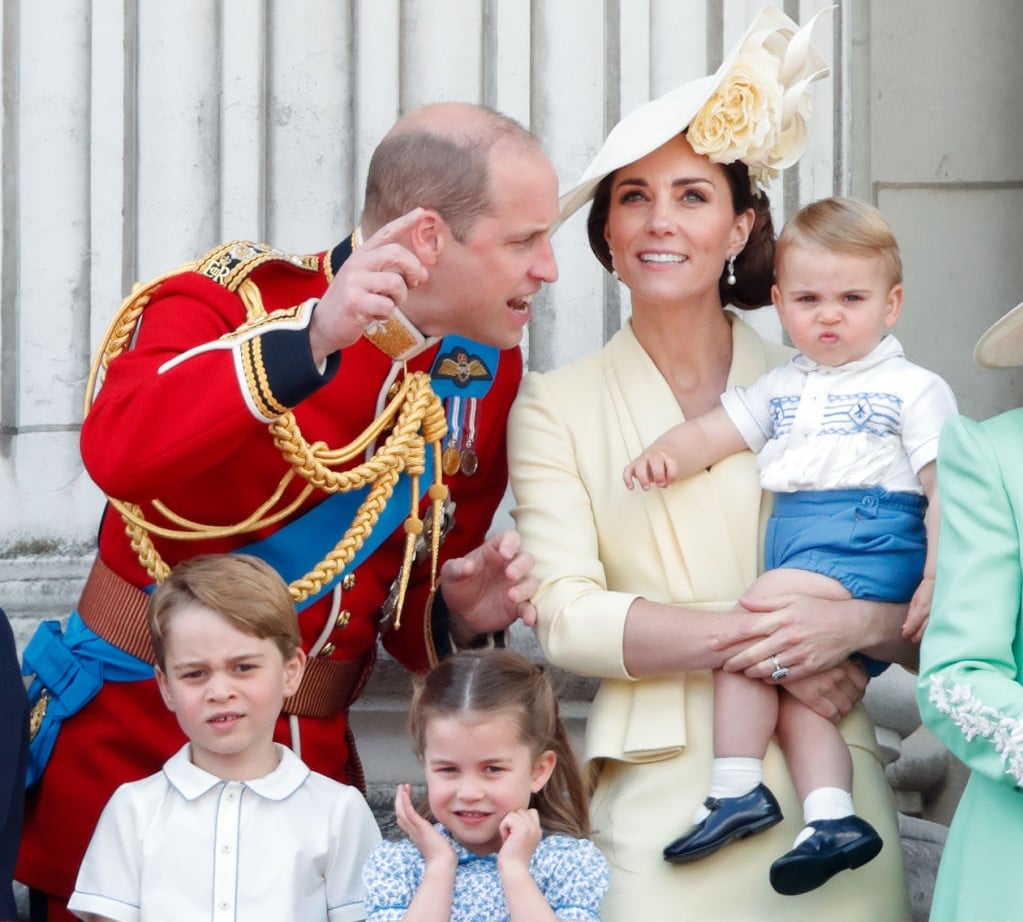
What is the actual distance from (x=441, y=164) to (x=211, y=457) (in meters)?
0.70

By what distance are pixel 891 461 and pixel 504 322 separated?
690 mm

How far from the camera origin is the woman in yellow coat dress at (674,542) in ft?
11.9

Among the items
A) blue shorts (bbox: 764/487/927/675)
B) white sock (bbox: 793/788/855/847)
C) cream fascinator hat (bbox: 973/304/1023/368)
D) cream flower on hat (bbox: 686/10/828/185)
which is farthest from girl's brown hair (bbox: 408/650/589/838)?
cream flower on hat (bbox: 686/10/828/185)

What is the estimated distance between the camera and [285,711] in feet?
12.7

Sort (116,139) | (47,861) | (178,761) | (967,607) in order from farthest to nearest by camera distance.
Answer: (116,139) → (47,861) → (178,761) → (967,607)

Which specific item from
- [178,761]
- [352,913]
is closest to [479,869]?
[352,913]

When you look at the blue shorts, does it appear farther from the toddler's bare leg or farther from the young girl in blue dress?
the young girl in blue dress

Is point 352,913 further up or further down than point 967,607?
further down

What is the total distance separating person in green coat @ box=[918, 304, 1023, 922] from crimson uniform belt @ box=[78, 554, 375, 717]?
1.08m

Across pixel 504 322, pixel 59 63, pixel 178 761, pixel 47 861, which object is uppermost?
pixel 59 63

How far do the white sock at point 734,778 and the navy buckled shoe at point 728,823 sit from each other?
1cm

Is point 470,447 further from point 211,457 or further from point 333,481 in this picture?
point 211,457

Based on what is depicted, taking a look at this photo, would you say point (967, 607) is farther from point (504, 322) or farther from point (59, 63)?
point (59, 63)

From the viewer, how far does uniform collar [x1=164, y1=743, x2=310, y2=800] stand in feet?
11.6
